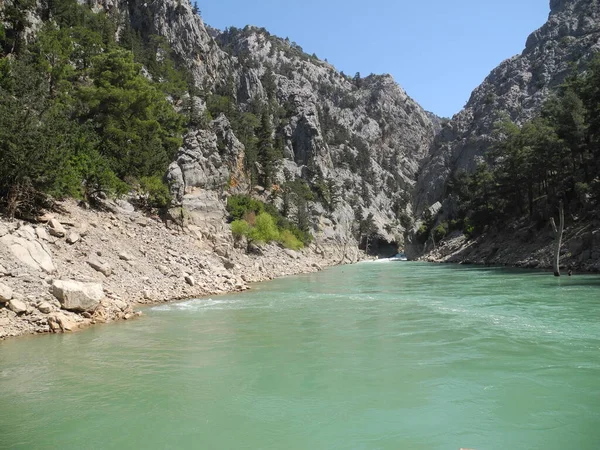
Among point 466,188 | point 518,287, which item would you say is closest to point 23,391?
point 518,287

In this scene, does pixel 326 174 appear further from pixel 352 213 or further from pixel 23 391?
pixel 23 391

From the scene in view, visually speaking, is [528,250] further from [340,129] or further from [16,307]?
[340,129]

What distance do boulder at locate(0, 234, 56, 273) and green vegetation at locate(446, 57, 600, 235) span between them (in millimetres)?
43644

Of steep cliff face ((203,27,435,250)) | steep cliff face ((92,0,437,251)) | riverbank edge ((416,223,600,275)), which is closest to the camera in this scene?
riverbank edge ((416,223,600,275))

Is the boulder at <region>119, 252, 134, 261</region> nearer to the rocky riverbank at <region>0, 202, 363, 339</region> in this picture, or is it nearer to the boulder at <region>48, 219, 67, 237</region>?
the rocky riverbank at <region>0, 202, 363, 339</region>

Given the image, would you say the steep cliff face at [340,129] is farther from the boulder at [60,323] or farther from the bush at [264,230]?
the boulder at [60,323]

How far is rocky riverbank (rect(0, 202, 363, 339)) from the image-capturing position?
47.2 feet

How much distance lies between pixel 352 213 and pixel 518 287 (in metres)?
83.0

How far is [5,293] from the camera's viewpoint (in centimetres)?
1344

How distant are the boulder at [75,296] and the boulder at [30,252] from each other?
71.0 inches

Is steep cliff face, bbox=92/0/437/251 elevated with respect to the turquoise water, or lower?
elevated

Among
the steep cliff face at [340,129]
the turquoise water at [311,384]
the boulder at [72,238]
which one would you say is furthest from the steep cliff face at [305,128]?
the turquoise water at [311,384]

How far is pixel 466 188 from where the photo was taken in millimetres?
81938

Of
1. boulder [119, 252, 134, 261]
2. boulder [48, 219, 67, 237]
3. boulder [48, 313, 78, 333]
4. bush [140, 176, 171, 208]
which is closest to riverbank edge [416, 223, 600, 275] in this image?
boulder [119, 252, 134, 261]
